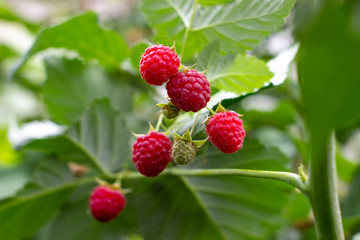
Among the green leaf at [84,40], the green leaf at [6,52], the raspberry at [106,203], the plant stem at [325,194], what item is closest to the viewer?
the plant stem at [325,194]

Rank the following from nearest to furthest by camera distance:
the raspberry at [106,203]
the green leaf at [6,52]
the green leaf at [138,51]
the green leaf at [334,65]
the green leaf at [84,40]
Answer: the green leaf at [334,65] → the green leaf at [138,51] → the raspberry at [106,203] → the green leaf at [84,40] → the green leaf at [6,52]

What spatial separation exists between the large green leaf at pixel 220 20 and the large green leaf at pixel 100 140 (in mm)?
232

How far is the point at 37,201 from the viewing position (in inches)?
30.3

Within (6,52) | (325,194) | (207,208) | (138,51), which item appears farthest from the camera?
(6,52)

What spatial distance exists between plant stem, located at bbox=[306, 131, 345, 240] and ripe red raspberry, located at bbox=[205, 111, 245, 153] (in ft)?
0.34

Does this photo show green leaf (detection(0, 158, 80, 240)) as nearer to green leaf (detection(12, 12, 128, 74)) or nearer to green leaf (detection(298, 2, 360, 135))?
green leaf (detection(12, 12, 128, 74))

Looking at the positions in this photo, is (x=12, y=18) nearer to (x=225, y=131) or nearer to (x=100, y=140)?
(x=100, y=140)

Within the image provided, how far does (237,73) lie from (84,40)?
395 mm

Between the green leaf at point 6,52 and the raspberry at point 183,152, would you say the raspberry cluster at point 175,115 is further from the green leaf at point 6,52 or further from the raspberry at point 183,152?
the green leaf at point 6,52

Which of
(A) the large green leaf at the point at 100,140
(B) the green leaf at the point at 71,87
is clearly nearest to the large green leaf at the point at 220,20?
(A) the large green leaf at the point at 100,140

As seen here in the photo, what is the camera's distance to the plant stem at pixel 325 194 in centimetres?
42

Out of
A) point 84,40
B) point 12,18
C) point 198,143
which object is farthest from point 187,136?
point 12,18

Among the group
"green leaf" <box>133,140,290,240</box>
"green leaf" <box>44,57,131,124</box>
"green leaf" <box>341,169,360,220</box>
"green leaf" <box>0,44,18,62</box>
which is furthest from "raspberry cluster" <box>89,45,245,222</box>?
"green leaf" <box>0,44,18,62</box>

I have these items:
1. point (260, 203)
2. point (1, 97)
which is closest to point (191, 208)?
point (260, 203)
